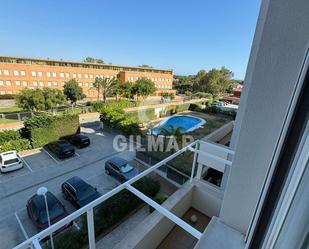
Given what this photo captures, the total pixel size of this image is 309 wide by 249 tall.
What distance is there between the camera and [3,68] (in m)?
28.3

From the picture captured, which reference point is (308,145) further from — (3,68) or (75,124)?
(3,68)

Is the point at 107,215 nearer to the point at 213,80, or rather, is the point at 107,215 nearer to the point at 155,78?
the point at 155,78

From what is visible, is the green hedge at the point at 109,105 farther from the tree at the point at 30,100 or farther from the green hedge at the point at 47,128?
the green hedge at the point at 47,128

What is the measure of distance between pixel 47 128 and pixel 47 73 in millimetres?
→ 22851

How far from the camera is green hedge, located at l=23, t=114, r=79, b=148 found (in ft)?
44.9

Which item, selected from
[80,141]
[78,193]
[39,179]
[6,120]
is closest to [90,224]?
[78,193]

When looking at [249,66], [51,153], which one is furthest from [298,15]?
[51,153]

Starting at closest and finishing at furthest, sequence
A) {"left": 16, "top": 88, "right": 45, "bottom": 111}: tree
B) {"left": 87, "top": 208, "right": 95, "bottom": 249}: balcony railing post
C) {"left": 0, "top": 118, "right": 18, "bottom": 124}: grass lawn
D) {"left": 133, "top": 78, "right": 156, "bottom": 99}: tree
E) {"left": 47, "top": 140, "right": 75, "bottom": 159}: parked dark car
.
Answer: {"left": 87, "top": 208, "right": 95, "bottom": 249}: balcony railing post
{"left": 47, "top": 140, "right": 75, "bottom": 159}: parked dark car
{"left": 0, "top": 118, "right": 18, "bottom": 124}: grass lawn
{"left": 16, "top": 88, "right": 45, "bottom": 111}: tree
{"left": 133, "top": 78, "right": 156, "bottom": 99}: tree

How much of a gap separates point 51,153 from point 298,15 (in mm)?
15411

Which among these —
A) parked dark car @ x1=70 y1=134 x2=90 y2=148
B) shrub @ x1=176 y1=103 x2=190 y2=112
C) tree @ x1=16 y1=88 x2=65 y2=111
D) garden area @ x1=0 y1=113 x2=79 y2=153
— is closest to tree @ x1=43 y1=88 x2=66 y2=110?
tree @ x1=16 y1=88 x2=65 y2=111

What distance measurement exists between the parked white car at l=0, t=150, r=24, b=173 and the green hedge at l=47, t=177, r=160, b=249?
22.4 ft

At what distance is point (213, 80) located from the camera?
145ft

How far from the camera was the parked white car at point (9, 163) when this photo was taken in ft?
34.3

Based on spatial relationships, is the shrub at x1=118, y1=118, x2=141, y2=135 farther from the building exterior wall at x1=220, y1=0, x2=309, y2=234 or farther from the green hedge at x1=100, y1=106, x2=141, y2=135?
the building exterior wall at x1=220, y1=0, x2=309, y2=234
